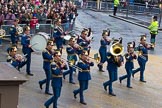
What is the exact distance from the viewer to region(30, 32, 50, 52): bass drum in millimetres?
13549

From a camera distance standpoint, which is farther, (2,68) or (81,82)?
(81,82)

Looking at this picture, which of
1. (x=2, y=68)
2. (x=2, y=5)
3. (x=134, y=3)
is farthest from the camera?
(x=134, y=3)

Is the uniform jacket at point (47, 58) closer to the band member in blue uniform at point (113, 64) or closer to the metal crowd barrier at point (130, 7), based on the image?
the band member in blue uniform at point (113, 64)

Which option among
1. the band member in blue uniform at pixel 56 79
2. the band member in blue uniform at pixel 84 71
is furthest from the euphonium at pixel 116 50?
the band member in blue uniform at pixel 56 79

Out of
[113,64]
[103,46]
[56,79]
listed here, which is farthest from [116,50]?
[56,79]

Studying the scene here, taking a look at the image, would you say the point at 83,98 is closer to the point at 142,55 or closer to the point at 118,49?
the point at 118,49

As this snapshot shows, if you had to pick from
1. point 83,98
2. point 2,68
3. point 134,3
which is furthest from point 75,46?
point 134,3

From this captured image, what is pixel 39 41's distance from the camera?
13.8 meters

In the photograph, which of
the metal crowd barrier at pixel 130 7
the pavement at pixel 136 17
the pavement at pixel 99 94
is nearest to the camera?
the pavement at pixel 99 94

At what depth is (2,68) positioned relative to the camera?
5.83 metres

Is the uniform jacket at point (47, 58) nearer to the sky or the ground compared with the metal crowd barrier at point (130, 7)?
nearer to the ground

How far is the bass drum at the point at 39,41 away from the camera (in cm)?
1355

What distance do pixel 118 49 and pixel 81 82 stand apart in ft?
7.33

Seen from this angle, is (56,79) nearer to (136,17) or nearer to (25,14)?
(25,14)
